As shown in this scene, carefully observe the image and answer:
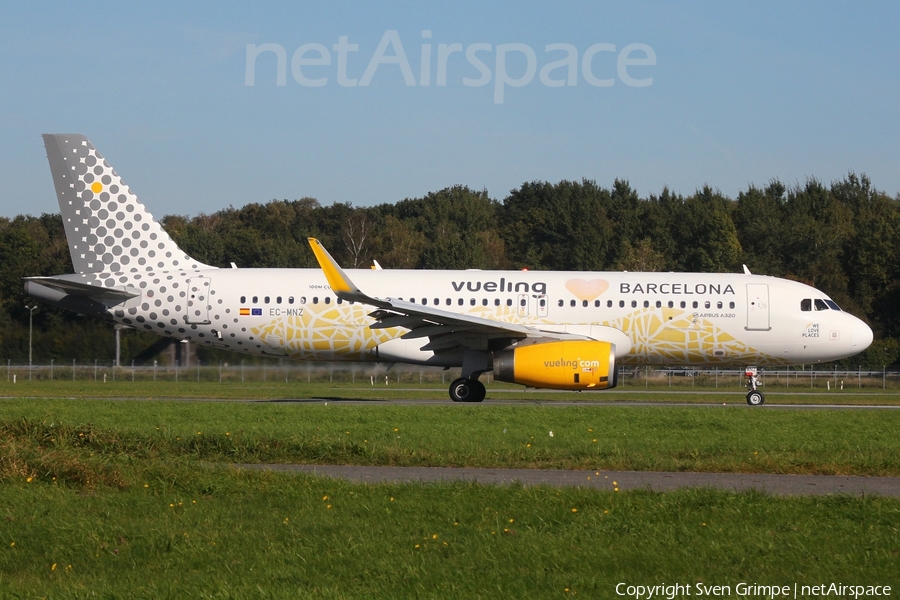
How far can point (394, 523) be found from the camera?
845 cm

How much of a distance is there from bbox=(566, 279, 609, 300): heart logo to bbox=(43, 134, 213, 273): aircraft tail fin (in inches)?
350

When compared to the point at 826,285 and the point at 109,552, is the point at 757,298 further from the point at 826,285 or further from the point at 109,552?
the point at 826,285

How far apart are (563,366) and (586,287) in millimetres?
3404

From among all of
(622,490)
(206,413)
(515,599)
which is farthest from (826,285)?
(515,599)

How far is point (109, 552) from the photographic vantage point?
7.44m

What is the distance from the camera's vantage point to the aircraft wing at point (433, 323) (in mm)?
21750

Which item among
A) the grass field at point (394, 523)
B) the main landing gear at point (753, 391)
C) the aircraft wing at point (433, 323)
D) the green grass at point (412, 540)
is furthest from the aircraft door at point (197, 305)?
the green grass at point (412, 540)

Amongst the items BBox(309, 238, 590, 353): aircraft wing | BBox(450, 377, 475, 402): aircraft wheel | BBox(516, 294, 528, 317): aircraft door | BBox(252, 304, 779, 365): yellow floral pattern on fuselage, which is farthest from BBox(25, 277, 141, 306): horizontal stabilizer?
BBox(516, 294, 528, 317): aircraft door

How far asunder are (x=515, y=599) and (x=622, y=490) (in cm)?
427

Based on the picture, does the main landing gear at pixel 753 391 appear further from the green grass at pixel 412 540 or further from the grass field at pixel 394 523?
the green grass at pixel 412 540

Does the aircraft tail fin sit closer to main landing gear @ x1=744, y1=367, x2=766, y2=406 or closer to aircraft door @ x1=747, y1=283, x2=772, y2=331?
aircraft door @ x1=747, y1=283, x2=772, y2=331

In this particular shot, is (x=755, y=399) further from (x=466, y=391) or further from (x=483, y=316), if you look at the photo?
(x=466, y=391)

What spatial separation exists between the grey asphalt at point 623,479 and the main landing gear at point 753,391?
12.5 m

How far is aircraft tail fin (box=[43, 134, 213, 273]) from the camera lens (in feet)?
83.5
